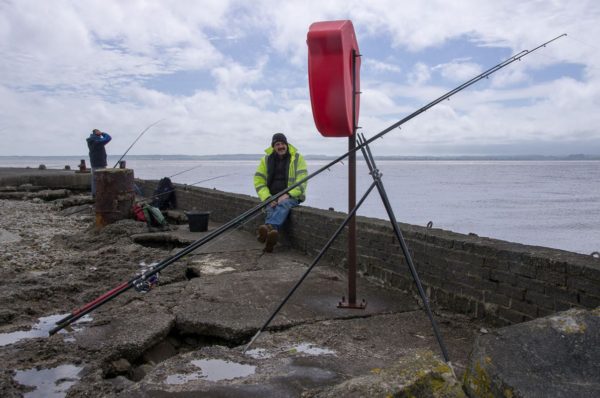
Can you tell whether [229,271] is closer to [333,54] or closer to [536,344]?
[333,54]

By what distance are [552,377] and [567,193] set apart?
41.2 metres

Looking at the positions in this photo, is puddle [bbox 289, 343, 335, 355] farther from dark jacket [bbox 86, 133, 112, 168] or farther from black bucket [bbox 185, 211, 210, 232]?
dark jacket [bbox 86, 133, 112, 168]

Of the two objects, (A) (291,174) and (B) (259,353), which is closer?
(B) (259,353)

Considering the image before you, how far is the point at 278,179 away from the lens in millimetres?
7891

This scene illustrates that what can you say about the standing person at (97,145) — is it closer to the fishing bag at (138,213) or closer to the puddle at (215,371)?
the fishing bag at (138,213)

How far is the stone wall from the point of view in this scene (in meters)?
3.75

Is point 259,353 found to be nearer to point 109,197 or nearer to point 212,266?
point 212,266

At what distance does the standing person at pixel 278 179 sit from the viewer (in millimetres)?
7492

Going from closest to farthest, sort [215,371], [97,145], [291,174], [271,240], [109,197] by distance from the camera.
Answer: [215,371], [271,240], [291,174], [109,197], [97,145]

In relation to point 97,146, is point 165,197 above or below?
below

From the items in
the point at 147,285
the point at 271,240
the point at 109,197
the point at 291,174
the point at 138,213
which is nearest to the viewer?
the point at 147,285

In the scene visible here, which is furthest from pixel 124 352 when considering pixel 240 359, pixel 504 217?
pixel 504 217

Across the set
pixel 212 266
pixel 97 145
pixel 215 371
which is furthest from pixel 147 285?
pixel 97 145

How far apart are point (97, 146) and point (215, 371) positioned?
1149 centimetres
